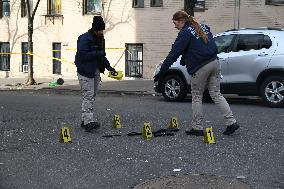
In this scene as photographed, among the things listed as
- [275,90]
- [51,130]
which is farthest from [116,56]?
[51,130]

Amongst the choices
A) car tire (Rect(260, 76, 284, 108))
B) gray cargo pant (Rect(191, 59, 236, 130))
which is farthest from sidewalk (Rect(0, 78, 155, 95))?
gray cargo pant (Rect(191, 59, 236, 130))

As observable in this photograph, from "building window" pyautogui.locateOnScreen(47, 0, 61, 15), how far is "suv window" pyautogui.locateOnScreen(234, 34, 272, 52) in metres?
13.7

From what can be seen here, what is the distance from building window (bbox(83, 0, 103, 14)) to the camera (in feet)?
77.3

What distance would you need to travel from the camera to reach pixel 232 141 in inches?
302

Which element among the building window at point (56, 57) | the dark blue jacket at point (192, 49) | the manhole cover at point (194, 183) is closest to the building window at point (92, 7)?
the building window at point (56, 57)

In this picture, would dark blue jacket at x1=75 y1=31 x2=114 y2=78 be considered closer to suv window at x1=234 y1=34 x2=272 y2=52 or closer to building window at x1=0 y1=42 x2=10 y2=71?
suv window at x1=234 y1=34 x2=272 y2=52

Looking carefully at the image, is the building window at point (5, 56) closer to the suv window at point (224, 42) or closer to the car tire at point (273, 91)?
the suv window at point (224, 42)

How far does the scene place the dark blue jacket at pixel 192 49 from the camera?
7836 mm

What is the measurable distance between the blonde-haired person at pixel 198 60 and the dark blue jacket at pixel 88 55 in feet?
3.89

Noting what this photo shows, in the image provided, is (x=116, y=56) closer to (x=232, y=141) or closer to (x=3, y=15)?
(x=3, y=15)

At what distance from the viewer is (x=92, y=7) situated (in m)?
23.8

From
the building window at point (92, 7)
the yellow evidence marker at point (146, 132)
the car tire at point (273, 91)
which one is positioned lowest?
the yellow evidence marker at point (146, 132)

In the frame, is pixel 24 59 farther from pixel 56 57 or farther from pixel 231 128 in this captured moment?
pixel 231 128

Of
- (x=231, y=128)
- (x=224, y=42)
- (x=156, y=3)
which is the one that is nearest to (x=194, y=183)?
(x=231, y=128)
